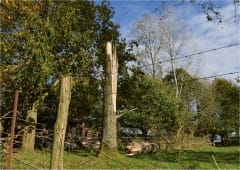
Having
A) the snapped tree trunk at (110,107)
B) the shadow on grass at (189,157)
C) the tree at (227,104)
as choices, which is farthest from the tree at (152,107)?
the tree at (227,104)

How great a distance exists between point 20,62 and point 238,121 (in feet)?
96.1

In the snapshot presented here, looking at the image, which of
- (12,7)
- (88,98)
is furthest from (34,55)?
(88,98)

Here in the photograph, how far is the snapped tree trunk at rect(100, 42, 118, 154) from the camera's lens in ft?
54.7

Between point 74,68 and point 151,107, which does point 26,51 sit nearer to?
point 74,68

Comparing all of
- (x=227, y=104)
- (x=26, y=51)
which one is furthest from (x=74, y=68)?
(x=227, y=104)

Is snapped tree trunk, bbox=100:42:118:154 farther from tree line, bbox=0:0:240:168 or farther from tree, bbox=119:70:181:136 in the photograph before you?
tree, bbox=119:70:181:136

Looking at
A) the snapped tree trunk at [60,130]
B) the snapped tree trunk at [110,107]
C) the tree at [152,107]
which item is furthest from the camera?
the tree at [152,107]

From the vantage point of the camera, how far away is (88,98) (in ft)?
81.0

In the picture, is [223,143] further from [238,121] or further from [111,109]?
[111,109]

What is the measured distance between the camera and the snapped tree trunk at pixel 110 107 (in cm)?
1669

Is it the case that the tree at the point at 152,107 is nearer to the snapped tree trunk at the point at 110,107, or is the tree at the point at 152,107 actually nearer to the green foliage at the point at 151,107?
the green foliage at the point at 151,107

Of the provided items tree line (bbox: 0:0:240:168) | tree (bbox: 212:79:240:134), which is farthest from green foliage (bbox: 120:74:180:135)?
tree (bbox: 212:79:240:134)

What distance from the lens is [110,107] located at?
1748 centimetres

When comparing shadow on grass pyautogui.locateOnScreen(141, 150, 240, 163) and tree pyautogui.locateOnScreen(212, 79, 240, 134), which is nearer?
shadow on grass pyautogui.locateOnScreen(141, 150, 240, 163)
